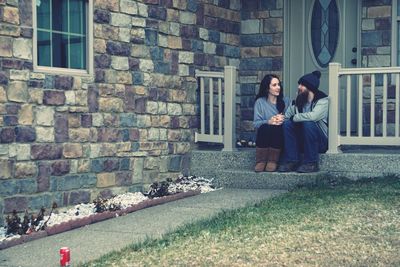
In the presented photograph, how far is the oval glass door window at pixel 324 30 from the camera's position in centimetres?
1060

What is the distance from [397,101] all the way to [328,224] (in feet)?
10.2

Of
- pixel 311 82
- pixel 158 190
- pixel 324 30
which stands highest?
pixel 324 30

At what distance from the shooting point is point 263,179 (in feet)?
29.2

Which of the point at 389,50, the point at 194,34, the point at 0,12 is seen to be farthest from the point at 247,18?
the point at 0,12

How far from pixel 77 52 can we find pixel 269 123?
8.30 feet

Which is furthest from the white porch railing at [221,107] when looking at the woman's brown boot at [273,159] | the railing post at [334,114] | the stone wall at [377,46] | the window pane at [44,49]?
the window pane at [44,49]

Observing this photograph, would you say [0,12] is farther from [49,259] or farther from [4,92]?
[49,259]

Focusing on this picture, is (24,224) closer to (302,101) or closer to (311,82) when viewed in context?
(302,101)

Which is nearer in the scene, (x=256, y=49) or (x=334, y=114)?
(x=334, y=114)

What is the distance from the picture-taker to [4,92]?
7059 millimetres

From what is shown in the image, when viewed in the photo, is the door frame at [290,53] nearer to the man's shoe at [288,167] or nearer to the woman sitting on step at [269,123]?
the woman sitting on step at [269,123]

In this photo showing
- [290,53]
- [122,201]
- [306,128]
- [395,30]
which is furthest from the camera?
[290,53]

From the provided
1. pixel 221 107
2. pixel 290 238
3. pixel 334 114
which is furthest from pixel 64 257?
pixel 221 107

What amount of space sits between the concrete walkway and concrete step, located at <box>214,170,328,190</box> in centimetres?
18
